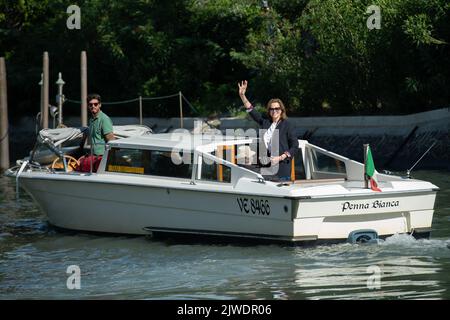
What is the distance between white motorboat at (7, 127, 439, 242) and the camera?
44.2 feet

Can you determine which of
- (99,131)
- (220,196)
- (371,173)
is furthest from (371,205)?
(99,131)

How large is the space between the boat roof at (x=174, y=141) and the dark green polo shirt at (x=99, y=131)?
1.88ft

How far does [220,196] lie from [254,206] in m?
0.52

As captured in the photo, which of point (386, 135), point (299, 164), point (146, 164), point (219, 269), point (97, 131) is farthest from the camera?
point (386, 135)

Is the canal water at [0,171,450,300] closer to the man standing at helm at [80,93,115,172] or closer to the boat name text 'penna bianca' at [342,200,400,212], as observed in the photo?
the boat name text 'penna bianca' at [342,200,400,212]

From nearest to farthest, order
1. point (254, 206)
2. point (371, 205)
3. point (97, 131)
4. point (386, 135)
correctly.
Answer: point (371, 205)
point (254, 206)
point (97, 131)
point (386, 135)

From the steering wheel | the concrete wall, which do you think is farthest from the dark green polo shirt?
the concrete wall

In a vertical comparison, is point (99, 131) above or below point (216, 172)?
above

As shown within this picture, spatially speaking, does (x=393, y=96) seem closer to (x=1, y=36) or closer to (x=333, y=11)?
(x=333, y=11)

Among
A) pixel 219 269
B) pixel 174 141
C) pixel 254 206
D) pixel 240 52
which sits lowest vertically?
pixel 219 269

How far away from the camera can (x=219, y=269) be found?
12.9 meters

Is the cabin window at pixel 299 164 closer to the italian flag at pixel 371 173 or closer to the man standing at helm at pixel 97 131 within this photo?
the italian flag at pixel 371 173

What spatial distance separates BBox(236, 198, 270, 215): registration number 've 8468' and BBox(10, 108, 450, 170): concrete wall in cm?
968

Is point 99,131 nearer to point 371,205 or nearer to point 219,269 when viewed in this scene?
point 219,269
